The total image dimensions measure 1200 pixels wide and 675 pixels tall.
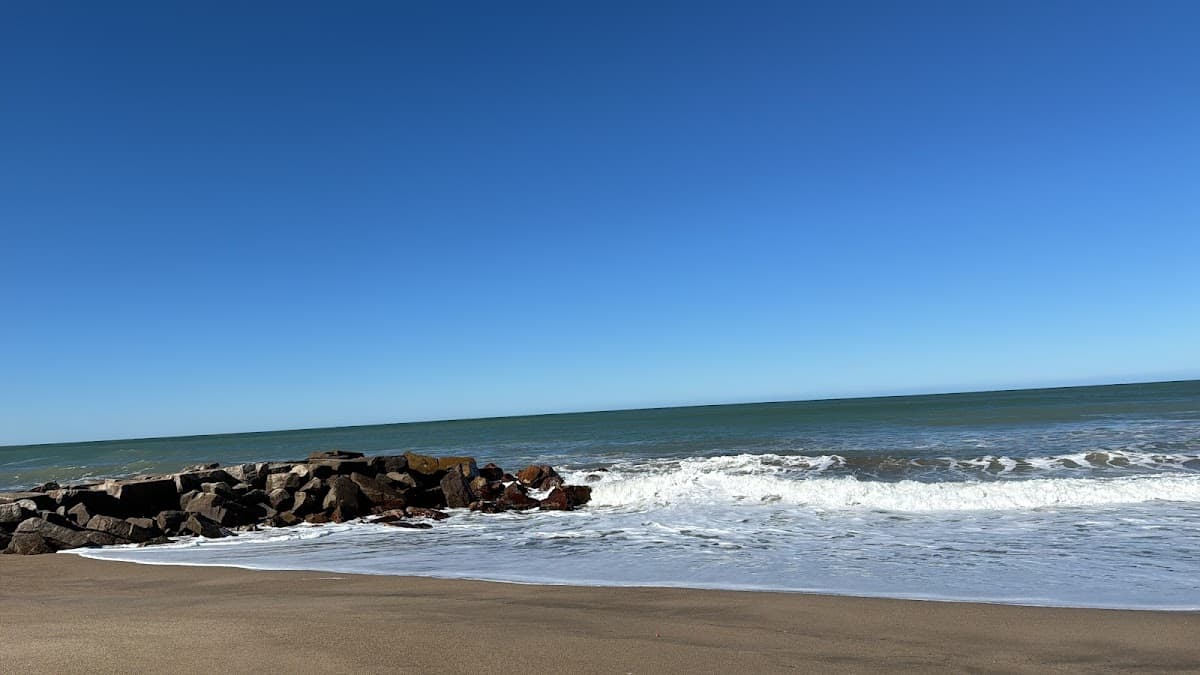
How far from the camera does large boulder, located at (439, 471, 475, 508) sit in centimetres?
1597

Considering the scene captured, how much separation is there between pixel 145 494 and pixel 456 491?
6.81 meters

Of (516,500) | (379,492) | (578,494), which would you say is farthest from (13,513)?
(578,494)

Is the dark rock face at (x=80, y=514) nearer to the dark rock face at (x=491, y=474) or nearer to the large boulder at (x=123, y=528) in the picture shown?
the large boulder at (x=123, y=528)

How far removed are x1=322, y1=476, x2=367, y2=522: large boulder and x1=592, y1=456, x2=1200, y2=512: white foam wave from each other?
5.19m

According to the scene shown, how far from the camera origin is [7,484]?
3123 cm

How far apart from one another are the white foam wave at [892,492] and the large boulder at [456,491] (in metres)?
2.91

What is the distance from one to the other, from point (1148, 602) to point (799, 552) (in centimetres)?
375

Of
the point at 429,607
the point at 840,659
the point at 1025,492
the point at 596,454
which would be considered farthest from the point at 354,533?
the point at 596,454

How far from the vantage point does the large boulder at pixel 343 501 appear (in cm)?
1480

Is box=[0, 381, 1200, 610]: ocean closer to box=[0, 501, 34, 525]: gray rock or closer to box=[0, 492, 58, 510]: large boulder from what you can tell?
box=[0, 501, 34, 525]: gray rock

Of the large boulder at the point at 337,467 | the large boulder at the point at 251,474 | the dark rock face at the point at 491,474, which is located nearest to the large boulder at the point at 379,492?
the large boulder at the point at 337,467

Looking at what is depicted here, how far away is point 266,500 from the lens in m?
15.9

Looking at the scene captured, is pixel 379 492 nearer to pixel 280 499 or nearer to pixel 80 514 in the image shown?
pixel 280 499

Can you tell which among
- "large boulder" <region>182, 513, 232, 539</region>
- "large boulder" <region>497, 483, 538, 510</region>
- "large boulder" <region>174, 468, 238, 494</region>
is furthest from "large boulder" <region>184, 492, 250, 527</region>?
"large boulder" <region>497, 483, 538, 510</region>
